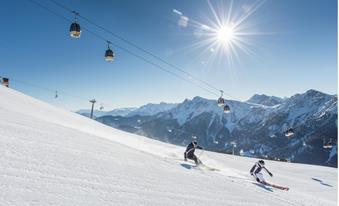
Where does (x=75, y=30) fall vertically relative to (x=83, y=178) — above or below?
above

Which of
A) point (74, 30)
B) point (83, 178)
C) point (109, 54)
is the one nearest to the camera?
point (83, 178)

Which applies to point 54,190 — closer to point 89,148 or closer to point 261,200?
point 89,148

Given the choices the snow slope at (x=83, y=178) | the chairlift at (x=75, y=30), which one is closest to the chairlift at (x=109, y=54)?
the chairlift at (x=75, y=30)

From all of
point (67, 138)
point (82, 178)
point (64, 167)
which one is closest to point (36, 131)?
point (67, 138)

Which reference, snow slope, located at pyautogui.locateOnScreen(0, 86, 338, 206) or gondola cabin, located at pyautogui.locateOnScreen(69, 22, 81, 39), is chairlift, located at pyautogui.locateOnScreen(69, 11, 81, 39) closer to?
gondola cabin, located at pyautogui.locateOnScreen(69, 22, 81, 39)

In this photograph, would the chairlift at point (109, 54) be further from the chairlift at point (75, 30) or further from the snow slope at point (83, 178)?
the snow slope at point (83, 178)

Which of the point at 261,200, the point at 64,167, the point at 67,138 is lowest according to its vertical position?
the point at 261,200

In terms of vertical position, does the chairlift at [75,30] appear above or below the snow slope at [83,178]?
above

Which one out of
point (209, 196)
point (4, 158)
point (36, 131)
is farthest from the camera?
point (36, 131)

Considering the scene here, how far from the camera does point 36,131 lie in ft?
41.1

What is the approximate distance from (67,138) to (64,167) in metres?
4.47

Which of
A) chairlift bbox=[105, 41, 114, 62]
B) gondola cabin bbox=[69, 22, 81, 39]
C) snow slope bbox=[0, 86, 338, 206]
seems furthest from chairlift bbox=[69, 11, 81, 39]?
snow slope bbox=[0, 86, 338, 206]

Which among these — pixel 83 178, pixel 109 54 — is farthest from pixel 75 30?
pixel 83 178

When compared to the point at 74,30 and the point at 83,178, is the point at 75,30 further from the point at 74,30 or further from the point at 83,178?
the point at 83,178
